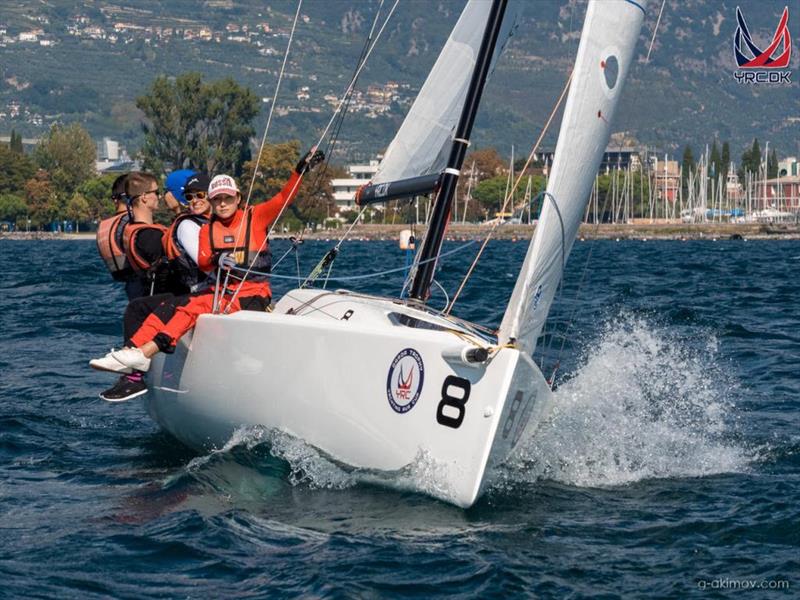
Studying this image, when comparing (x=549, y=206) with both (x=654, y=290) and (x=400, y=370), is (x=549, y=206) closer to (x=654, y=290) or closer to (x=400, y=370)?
(x=400, y=370)

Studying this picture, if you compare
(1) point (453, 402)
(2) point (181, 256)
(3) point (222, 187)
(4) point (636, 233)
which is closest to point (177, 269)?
(2) point (181, 256)

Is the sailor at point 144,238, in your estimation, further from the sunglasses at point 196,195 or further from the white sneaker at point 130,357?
the white sneaker at point 130,357

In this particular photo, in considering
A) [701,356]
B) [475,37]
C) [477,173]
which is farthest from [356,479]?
[477,173]

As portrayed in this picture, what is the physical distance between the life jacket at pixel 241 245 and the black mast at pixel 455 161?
0.75 metres

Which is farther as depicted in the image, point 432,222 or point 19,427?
point 19,427

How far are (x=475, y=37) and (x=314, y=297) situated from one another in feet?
5.23

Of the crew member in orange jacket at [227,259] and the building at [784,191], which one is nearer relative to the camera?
the crew member in orange jacket at [227,259]

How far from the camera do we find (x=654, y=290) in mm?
17562

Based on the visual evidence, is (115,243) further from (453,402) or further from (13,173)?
(13,173)

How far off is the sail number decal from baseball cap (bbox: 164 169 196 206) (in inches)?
90.5

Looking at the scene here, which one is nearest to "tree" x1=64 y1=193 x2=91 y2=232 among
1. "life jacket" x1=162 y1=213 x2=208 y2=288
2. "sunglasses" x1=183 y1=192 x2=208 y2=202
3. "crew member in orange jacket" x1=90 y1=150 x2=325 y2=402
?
"sunglasses" x1=183 y1=192 x2=208 y2=202

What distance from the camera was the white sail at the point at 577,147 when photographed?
17.3ft

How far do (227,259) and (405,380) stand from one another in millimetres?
1426

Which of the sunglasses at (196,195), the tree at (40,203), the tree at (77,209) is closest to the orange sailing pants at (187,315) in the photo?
the sunglasses at (196,195)
